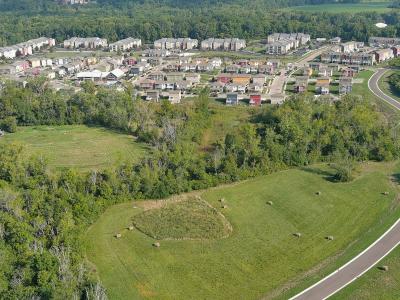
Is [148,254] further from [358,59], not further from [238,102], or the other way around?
[358,59]

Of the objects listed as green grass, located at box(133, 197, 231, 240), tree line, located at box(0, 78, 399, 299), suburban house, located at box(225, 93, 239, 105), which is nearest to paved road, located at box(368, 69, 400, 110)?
tree line, located at box(0, 78, 399, 299)

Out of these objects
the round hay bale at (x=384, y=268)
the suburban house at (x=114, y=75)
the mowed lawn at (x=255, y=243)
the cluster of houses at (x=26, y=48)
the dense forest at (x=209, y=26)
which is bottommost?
the mowed lawn at (x=255, y=243)

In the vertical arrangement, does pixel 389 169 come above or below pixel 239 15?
below

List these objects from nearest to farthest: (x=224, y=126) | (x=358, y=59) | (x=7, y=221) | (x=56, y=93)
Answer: (x=7, y=221)
(x=224, y=126)
(x=56, y=93)
(x=358, y=59)

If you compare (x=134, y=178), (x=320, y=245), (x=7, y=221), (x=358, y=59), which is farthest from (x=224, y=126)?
(x=358, y=59)

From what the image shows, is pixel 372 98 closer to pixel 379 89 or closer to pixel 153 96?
pixel 379 89

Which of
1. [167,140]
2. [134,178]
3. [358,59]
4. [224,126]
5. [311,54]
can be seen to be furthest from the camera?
[311,54]

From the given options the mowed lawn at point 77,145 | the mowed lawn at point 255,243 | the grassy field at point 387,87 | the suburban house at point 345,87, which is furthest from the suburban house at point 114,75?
the mowed lawn at point 255,243

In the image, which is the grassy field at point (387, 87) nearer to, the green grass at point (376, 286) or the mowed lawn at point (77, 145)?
the mowed lawn at point (77, 145)
